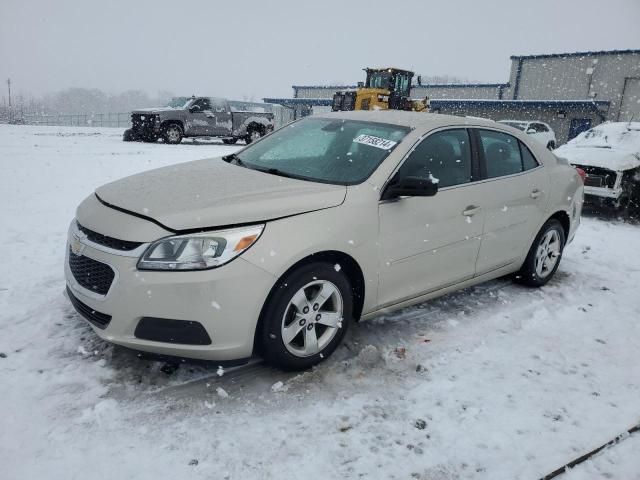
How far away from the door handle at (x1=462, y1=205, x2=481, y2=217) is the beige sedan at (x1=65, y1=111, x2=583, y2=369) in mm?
15

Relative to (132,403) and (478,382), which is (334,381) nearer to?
(478,382)

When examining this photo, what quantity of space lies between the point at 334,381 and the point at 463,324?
4.67 feet

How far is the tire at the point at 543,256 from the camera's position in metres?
4.68

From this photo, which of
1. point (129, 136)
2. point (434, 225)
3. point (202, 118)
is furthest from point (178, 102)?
point (434, 225)

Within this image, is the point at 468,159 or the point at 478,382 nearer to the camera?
the point at 478,382

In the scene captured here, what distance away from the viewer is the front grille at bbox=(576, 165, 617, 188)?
8273 mm

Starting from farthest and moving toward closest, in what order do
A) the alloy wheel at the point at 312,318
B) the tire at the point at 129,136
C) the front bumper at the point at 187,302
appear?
the tire at the point at 129,136 < the alloy wheel at the point at 312,318 < the front bumper at the point at 187,302

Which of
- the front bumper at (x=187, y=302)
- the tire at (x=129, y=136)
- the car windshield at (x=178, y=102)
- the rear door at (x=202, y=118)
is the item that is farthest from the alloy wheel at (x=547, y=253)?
the tire at (x=129, y=136)

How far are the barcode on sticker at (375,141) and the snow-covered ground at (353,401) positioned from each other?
1392 mm

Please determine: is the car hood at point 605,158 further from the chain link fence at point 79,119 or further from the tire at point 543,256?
the chain link fence at point 79,119

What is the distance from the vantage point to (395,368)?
3271 millimetres

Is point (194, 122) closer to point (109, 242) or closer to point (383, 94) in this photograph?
point (383, 94)

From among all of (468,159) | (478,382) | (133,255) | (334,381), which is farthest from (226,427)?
(468,159)

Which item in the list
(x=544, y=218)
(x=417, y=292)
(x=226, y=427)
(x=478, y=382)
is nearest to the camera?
(x=226, y=427)
